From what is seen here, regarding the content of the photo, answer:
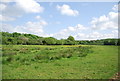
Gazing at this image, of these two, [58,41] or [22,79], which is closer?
[22,79]

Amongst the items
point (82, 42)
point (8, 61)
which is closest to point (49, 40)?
point (82, 42)

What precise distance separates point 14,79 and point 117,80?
13.4 feet

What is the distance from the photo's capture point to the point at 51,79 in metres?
5.94

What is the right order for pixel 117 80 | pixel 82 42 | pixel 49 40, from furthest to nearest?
1. pixel 82 42
2. pixel 49 40
3. pixel 117 80

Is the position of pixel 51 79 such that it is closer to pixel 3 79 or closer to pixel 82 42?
pixel 3 79

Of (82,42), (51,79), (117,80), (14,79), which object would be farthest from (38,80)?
(82,42)

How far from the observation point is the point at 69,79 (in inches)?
237

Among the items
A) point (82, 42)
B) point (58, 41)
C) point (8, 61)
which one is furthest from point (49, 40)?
point (8, 61)

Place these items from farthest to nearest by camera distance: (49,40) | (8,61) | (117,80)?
1. (49,40)
2. (8,61)
3. (117,80)

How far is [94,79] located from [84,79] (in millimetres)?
411

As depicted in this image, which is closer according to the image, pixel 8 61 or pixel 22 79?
→ pixel 22 79

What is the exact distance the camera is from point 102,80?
590cm

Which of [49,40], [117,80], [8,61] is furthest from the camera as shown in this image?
[49,40]

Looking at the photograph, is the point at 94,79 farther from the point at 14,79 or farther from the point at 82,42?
the point at 82,42
